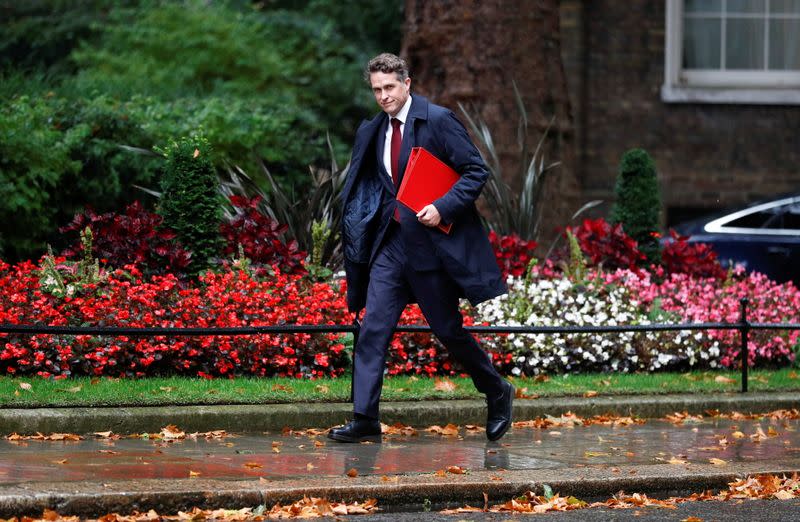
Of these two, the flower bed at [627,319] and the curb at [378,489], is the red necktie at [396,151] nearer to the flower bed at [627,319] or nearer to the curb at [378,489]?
the curb at [378,489]

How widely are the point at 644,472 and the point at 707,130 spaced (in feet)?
42.2

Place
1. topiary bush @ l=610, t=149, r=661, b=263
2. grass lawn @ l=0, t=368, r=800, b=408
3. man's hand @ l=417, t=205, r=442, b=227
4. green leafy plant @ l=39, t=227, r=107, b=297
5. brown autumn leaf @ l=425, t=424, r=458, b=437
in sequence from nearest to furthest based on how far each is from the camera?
man's hand @ l=417, t=205, r=442, b=227 → grass lawn @ l=0, t=368, r=800, b=408 → brown autumn leaf @ l=425, t=424, r=458, b=437 → green leafy plant @ l=39, t=227, r=107, b=297 → topiary bush @ l=610, t=149, r=661, b=263

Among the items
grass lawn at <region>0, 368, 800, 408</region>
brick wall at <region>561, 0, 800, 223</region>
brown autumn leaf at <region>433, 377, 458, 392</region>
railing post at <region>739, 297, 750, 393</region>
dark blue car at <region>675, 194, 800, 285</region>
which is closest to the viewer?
grass lawn at <region>0, 368, 800, 408</region>

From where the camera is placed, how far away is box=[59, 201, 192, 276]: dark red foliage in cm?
1018

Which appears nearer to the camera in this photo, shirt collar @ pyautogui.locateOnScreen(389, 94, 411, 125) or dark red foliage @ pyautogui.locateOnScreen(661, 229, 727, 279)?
shirt collar @ pyautogui.locateOnScreen(389, 94, 411, 125)

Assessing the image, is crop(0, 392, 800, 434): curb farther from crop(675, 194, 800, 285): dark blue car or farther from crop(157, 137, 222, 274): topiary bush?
crop(675, 194, 800, 285): dark blue car

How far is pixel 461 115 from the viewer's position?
13234mm

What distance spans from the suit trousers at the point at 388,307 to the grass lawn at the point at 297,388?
1.04m

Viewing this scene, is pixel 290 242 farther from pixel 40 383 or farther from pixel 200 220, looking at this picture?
pixel 40 383

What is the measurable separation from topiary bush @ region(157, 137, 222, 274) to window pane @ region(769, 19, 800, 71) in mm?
11584

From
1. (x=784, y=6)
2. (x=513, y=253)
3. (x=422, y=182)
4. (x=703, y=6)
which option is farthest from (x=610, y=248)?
(x=784, y=6)

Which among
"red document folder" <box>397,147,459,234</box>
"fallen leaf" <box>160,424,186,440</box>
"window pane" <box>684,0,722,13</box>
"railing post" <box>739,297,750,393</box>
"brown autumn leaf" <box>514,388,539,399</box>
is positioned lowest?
"fallen leaf" <box>160,424,186,440</box>

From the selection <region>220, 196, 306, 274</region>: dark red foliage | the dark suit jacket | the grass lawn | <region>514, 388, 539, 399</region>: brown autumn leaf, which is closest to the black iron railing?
the grass lawn

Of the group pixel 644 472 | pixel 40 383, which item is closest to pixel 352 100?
pixel 40 383
